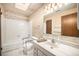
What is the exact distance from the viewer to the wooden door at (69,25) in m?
1.03

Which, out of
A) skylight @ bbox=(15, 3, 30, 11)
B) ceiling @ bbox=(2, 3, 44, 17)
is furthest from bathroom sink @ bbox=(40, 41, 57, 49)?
skylight @ bbox=(15, 3, 30, 11)

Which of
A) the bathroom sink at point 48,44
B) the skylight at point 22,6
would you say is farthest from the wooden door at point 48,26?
the skylight at point 22,6

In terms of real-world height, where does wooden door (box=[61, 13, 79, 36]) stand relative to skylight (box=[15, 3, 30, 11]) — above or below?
below

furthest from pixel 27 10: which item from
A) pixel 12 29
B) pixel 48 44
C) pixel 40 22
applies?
pixel 48 44

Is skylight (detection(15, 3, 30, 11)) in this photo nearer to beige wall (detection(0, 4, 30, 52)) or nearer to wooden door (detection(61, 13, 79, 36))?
beige wall (detection(0, 4, 30, 52))

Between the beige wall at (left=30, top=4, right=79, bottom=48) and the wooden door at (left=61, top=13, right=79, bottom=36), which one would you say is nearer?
the wooden door at (left=61, top=13, right=79, bottom=36)

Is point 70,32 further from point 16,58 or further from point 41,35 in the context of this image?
point 16,58

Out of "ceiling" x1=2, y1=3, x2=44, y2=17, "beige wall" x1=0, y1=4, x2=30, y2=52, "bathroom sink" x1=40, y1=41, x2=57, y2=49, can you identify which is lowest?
"bathroom sink" x1=40, y1=41, x2=57, y2=49

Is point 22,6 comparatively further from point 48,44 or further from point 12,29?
point 48,44

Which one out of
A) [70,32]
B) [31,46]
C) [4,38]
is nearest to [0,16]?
[4,38]

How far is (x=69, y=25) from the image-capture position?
42.3 inches

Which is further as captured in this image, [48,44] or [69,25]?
[48,44]

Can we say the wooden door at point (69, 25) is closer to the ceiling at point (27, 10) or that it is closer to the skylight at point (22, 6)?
the ceiling at point (27, 10)

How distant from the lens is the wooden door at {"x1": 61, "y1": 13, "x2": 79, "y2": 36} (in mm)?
1027
